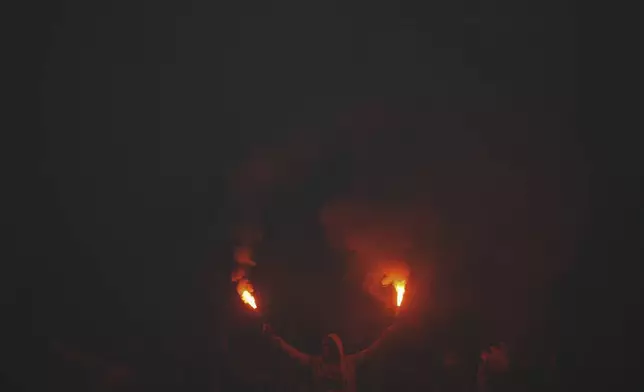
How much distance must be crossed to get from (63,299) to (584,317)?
13617mm

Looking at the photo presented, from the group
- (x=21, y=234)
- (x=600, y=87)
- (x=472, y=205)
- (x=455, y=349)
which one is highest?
(x=600, y=87)

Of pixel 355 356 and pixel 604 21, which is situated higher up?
pixel 604 21

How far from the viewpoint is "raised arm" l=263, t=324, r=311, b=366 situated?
10.9 meters

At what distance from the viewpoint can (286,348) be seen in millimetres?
11258

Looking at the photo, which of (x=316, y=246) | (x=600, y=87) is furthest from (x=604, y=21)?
(x=316, y=246)

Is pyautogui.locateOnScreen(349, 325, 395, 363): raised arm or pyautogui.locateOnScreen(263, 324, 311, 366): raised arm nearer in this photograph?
pyautogui.locateOnScreen(349, 325, 395, 363): raised arm

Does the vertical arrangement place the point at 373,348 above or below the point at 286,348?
above

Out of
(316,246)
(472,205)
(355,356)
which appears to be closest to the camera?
(355,356)

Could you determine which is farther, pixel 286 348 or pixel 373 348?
pixel 286 348

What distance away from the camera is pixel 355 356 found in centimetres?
1013

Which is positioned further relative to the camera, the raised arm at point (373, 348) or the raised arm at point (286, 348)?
the raised arm at point (286, 348)

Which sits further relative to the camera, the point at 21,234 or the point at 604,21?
the point at 21,234

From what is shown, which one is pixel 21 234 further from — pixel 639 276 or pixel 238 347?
pixel 639 276

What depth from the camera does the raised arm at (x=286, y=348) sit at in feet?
35.8
